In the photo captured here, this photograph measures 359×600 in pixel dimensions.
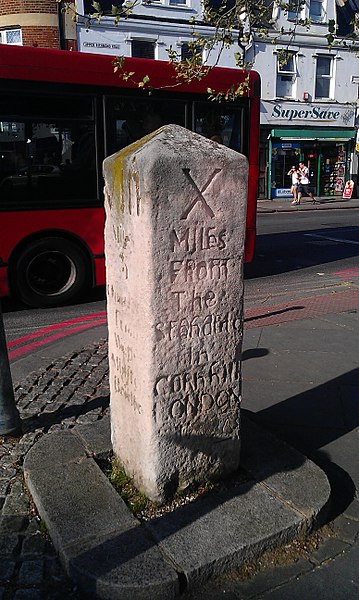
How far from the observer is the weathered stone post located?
2732 millimetres

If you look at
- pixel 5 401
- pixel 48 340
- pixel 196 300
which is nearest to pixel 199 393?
pixel 196 300

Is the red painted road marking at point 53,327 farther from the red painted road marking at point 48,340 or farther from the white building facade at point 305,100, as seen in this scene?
the white building facade at point 305,100

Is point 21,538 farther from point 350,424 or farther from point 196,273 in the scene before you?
point 350,424

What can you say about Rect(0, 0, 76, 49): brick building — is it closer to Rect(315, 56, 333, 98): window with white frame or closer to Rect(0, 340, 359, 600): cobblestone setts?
Rect(315, 56, 333, 98): window with white frame

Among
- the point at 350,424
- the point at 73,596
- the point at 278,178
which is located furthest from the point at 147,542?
the point at 278,178

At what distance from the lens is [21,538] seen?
2928 mm

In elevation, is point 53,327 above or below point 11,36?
below

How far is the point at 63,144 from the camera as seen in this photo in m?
7.33

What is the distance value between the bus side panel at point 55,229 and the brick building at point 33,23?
13.6m

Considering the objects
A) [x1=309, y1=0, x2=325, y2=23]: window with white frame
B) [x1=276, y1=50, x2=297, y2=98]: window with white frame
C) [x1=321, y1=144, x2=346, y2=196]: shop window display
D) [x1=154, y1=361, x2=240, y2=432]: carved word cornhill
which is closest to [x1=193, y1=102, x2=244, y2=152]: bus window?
[x1=154, y1=361, x2=240, y2=432]: carved word cornhill

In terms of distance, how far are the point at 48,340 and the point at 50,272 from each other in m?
1.78

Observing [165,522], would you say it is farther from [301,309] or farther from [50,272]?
[50,272]

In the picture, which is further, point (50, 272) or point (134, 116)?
point (50, 272)

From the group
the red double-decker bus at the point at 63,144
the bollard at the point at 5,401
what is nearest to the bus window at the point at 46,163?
the red double-decker bus at the point at 63,144
